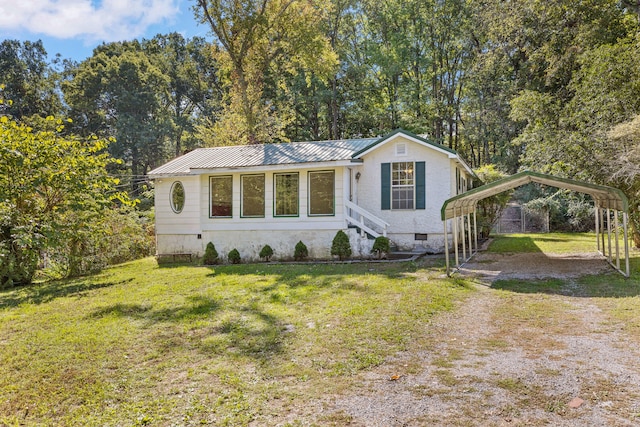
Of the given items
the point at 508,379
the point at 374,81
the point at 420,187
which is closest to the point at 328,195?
the point at 420,187

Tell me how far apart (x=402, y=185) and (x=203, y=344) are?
9292 mm

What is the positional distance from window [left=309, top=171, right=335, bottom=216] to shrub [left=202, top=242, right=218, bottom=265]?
326cm

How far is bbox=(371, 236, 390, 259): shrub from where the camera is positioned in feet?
38.5

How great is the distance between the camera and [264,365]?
429cm

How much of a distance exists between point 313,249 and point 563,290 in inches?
279

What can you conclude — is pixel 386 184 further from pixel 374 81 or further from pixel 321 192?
pixel 374 81

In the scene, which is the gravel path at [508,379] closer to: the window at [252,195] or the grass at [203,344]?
the grass at [203,344]

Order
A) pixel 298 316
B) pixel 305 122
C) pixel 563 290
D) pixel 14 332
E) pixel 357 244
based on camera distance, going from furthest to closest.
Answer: pixel 305 122, pixel 357 244, pixel 563 290, pixel 298 316, pixel 14 332

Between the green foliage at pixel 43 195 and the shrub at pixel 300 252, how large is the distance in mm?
5017

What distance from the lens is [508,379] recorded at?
370 cm

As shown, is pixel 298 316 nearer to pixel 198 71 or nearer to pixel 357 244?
pixel 357 244

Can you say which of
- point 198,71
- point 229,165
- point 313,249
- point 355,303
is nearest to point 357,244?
point 313,249

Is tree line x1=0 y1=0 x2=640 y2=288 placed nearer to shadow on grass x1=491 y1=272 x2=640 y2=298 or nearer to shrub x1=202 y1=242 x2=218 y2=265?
shadow on grass x1=491 y1=272 x2=640 y2=298

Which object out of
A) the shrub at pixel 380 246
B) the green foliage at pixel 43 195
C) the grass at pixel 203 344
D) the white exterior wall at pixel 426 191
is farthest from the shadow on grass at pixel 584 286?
the green foliage at pixel 43 195
